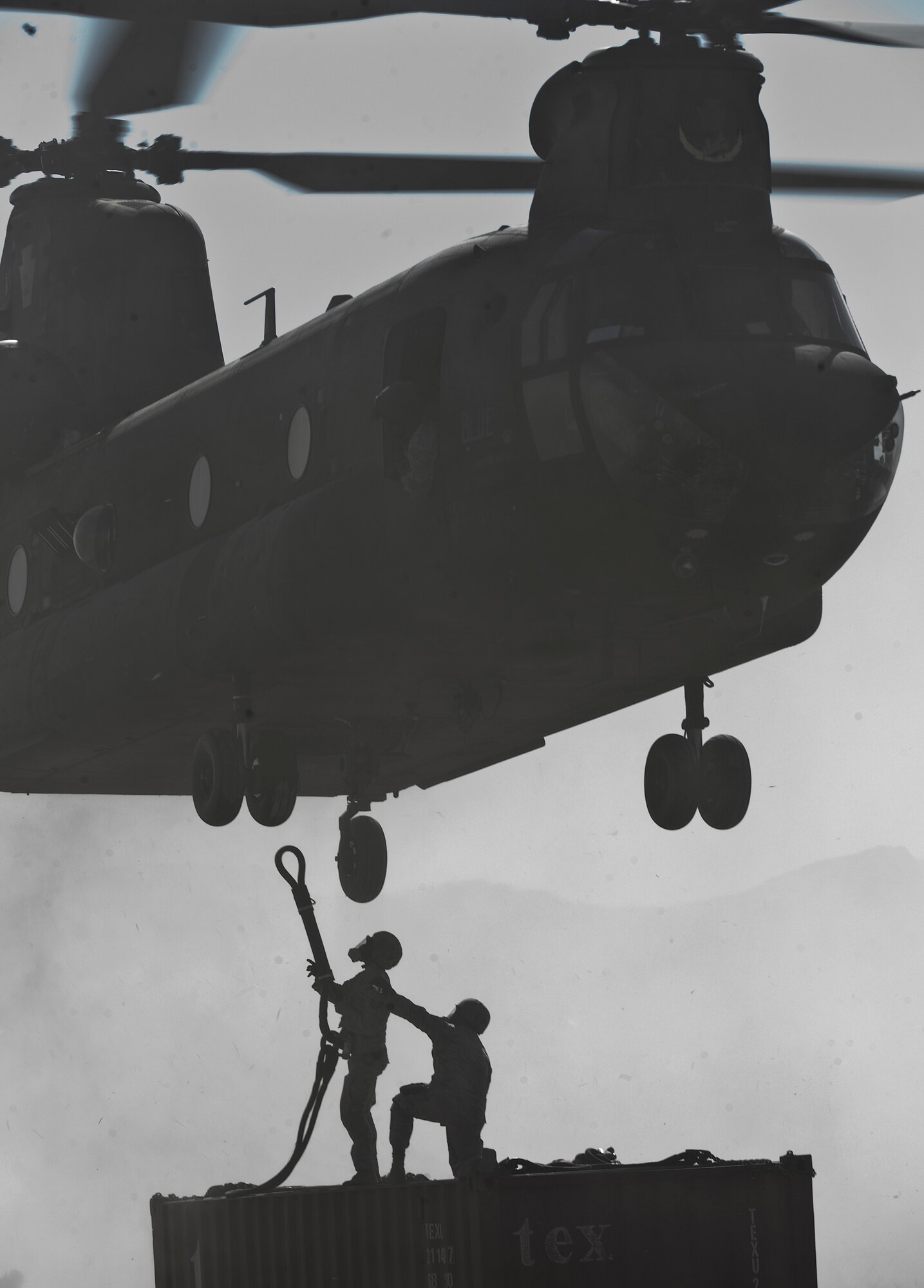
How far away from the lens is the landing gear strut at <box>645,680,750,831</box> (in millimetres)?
20750

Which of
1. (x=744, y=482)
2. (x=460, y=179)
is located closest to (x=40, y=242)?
(x=460, y=179)

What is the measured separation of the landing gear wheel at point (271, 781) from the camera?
2075cm

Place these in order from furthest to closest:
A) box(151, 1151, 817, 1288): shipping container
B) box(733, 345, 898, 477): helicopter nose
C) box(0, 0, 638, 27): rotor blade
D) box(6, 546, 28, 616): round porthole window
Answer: box(6, 546, 28, 616): round porthole window, box(151, 1151, 817, 1288): shipping container, box(733, 345, 898, 477): helicopter nose, box(0, 0, 638, 27): rotor blade

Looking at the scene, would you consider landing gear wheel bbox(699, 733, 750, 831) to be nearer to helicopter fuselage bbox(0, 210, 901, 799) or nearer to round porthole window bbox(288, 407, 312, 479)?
helicopter fuselage bbox(0, 210, 901, 799)

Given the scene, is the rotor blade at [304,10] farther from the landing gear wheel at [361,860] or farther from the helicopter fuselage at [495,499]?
the landing gear wheel at [361,860]

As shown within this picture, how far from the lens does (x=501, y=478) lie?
1772 cm

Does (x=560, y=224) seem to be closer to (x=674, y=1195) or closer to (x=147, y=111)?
(x=147, y=111)

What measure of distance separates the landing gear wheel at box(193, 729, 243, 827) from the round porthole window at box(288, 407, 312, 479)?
101 inches

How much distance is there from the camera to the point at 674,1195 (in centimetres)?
1806

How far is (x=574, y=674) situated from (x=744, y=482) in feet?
12.6

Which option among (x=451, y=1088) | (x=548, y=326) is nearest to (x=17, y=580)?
(x=451, y=1088)

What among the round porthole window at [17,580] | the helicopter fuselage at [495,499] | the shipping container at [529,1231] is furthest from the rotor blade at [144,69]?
the shipping container at [529,1231]

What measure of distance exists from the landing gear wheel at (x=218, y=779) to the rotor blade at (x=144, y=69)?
561 cm

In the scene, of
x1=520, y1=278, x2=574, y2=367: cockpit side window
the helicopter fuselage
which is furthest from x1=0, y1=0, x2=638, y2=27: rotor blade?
x1=520, y1=278, x2=574, y2=367: cockpit side window
